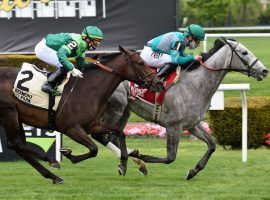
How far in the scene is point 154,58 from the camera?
31.7ft

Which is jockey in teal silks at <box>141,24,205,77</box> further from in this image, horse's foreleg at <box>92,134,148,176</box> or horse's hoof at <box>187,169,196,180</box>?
horse's hoof at <box>187,169,196,180</box>

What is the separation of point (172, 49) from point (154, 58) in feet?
1.04

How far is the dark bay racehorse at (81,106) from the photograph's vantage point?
8695 mm

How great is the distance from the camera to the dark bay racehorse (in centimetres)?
870

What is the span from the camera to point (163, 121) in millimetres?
9406

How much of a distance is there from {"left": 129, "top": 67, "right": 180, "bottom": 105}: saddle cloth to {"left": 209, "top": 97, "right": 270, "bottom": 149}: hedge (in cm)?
282

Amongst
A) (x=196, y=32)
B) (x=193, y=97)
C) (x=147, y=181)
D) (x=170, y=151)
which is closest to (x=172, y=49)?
(x=196, y=32)

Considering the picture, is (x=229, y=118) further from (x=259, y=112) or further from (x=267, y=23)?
(x=267, y=23)

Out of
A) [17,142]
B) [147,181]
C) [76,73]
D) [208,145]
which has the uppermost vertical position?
[76,73]

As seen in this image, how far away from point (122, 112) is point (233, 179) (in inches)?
61.1

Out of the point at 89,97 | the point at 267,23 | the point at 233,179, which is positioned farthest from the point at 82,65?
the point at 267,23

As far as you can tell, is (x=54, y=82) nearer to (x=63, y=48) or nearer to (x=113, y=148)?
(x=63, y=48)

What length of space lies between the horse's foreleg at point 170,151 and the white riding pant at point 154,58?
84cm

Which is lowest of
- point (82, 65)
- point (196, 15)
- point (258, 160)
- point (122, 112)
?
point (196, 15)
